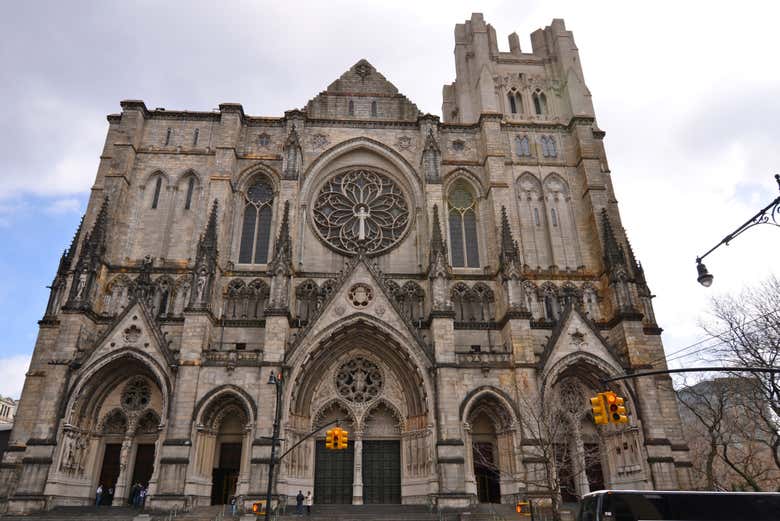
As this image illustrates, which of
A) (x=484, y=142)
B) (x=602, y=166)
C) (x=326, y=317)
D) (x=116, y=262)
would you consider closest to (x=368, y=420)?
(x=326, y=317)

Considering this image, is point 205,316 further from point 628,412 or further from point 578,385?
point 628,412

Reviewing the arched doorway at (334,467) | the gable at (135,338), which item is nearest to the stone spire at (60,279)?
the gable at (135,338)

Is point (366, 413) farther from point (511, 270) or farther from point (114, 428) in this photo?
point (114, 428)

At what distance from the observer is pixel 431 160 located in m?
30.5

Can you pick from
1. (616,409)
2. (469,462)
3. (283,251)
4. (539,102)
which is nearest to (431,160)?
(283,251)

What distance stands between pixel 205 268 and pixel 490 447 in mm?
15949

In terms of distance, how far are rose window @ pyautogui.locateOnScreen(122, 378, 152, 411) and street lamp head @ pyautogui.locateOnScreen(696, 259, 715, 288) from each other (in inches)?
906

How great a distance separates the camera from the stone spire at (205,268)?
2473cm

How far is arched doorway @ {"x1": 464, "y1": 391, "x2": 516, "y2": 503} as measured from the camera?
910 inches

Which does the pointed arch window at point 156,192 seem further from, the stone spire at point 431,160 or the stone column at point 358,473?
the stone column at point 358,473

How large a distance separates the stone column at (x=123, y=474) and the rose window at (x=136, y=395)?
1421 mm

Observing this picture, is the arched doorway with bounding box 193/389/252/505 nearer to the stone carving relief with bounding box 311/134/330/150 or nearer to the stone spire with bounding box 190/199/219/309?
the stone spire with bounding box 190/199/219/309

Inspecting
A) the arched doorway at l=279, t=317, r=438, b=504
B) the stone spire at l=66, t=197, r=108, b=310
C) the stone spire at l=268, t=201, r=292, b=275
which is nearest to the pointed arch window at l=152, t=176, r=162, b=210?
the stone spire at l=66, t=197, r=108, b=310

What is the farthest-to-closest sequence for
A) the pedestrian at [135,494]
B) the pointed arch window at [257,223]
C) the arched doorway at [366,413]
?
the pointed arch window at [257,223]
the arched doorway at [366,413]
the pedestrian at [135,494]
